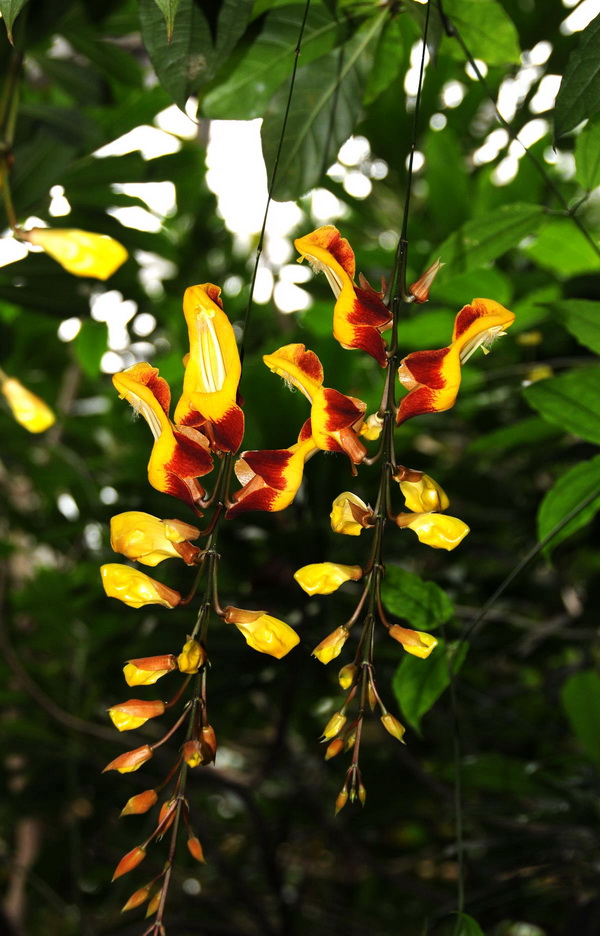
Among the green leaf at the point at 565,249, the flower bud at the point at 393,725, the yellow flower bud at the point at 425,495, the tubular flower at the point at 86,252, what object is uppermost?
the green leaf at the point at 565,249

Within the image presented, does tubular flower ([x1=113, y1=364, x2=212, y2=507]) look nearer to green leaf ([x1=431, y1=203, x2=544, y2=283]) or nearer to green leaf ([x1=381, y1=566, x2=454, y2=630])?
green leaf ([x1=381, y1=566, x2=454, y2=630])

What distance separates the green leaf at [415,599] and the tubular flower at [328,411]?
223 mm

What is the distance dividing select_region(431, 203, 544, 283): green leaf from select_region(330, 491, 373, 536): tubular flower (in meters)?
0.33

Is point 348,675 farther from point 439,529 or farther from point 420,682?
point 420,682

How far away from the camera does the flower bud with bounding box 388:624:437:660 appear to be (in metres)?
0.49

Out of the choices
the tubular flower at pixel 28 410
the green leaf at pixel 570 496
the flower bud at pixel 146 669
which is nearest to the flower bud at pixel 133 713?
the flower bud at pixel 146 669

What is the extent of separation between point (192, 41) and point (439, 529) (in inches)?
17.2

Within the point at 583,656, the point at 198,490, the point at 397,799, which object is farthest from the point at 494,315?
the point at 397,799

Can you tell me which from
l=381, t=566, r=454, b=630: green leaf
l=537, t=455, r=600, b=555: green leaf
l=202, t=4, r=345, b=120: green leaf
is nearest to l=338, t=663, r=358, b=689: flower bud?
l=381, t=566, r=454, b=630: green leaf

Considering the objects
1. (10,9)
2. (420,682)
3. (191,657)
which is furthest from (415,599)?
(10,9)

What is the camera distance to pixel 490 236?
2.48 ft

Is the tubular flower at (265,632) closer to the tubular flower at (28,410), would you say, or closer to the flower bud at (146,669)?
the flower bud at (146,669)

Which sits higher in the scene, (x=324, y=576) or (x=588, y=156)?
(x=588, y=156)

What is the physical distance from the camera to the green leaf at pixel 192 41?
63cm
